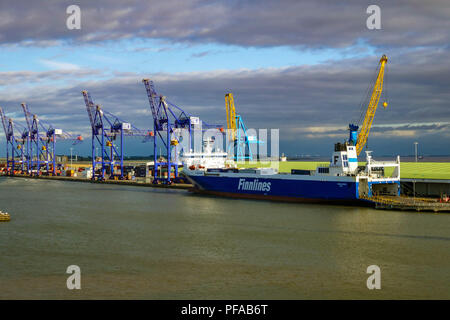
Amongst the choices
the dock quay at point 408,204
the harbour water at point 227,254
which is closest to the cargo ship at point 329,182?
the dock quay at point 408,204

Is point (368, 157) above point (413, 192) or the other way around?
above

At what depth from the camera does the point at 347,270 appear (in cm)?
2270

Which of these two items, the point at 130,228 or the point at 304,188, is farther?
the point at 304,188

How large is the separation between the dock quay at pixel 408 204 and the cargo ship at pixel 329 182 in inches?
72.5

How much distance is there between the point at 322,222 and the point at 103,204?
1068 inches

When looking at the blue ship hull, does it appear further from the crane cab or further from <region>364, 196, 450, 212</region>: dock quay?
<region>364, 196, 450, 212</region>: dock quay

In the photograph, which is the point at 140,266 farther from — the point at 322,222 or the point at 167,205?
the point at 167,205

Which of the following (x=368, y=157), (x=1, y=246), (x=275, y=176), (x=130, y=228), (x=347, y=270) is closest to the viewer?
(x=347, y=270)

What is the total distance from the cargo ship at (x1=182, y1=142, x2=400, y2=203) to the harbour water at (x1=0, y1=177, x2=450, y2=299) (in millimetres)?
3563

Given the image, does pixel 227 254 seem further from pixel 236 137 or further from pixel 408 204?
pixel 236 137

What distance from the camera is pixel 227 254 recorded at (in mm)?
26141

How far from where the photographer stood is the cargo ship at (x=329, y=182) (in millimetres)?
47844
